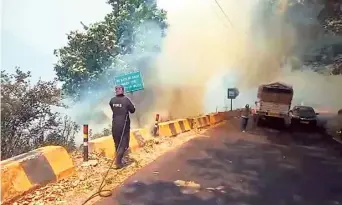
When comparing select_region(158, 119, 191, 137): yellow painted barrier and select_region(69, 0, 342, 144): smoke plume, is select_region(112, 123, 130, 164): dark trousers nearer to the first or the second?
select_region(158, 119, 191, 137): yellow painted barrier

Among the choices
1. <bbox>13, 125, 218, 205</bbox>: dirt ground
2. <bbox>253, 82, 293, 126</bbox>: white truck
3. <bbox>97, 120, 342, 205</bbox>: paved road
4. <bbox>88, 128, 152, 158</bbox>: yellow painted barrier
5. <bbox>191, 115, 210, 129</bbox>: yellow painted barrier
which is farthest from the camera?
<bbox>253, 82, 293, 126</bbox>: white truck

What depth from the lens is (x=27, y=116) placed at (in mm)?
10078

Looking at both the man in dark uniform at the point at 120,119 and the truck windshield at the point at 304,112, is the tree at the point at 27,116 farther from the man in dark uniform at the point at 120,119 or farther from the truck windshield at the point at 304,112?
the truck windshield at the point at 304,112

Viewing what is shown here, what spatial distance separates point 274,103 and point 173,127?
9.31 metres

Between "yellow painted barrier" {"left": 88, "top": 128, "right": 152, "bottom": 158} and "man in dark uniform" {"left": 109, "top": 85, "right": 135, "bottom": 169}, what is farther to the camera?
"yellow painted barrier" {"left": 88, "top": 128, "right": 152, "bottom": 158}

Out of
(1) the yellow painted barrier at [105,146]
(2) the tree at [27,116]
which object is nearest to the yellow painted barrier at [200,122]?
(2) the tree at [27,116]

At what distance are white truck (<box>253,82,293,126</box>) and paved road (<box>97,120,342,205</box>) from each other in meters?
10.2

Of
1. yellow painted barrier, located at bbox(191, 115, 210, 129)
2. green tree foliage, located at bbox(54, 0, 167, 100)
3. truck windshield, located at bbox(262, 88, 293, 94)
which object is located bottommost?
yellow painted barrier, located at bbox(191, 115, 210, 129)

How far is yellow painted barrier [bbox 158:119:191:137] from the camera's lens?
1348 centimetres

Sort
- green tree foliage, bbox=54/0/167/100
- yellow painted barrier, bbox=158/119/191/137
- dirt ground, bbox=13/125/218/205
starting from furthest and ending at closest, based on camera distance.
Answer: green tree foliage, bbox=54/0/167/100 < yellow painted barrier, bbox=158/119/191/137 < dirt ground, bbox=13/125/218/205

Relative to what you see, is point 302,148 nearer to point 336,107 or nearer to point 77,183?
point 77,183

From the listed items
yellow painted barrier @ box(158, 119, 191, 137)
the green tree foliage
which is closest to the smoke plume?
the green tree foliage

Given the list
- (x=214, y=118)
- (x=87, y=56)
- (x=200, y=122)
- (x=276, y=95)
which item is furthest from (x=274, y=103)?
(x=87, y=56)

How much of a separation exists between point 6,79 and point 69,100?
15580 millimetres
